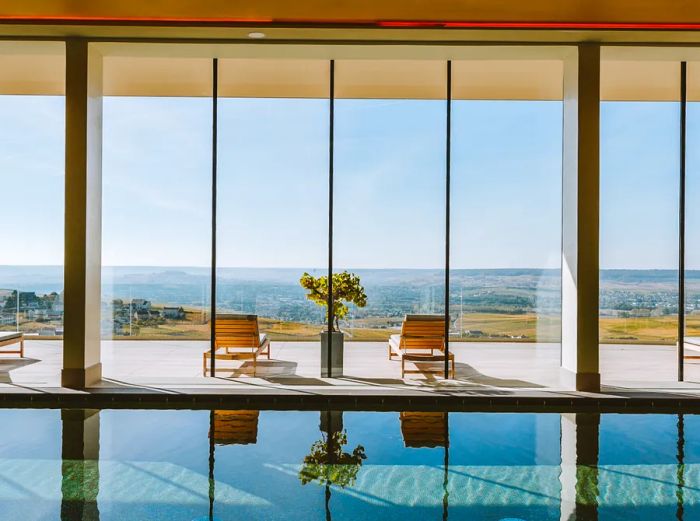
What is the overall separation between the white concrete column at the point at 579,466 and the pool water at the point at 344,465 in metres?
0.01

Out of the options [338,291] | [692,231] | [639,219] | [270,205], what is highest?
[270,205]

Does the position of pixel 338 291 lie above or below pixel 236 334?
above

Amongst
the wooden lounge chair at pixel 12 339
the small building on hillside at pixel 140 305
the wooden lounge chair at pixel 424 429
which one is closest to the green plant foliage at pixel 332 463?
the wooden lounge chair at pixel 424 429

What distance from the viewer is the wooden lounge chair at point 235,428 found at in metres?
4.54

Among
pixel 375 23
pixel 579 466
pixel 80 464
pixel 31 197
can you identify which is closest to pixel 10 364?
pixel 31 197

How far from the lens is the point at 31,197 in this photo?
686 centimetres

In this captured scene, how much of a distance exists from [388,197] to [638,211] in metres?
2.88

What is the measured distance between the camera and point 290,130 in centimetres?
683

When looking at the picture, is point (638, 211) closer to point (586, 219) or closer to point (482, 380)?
point (586, 219)

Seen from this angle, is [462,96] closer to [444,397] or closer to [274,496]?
[444,397]

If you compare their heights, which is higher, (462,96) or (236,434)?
(462,96)

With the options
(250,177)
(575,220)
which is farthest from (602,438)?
(250,177)

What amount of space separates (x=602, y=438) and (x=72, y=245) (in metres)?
5.23

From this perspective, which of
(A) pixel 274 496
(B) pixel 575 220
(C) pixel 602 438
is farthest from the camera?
(B) pixel 575 220
